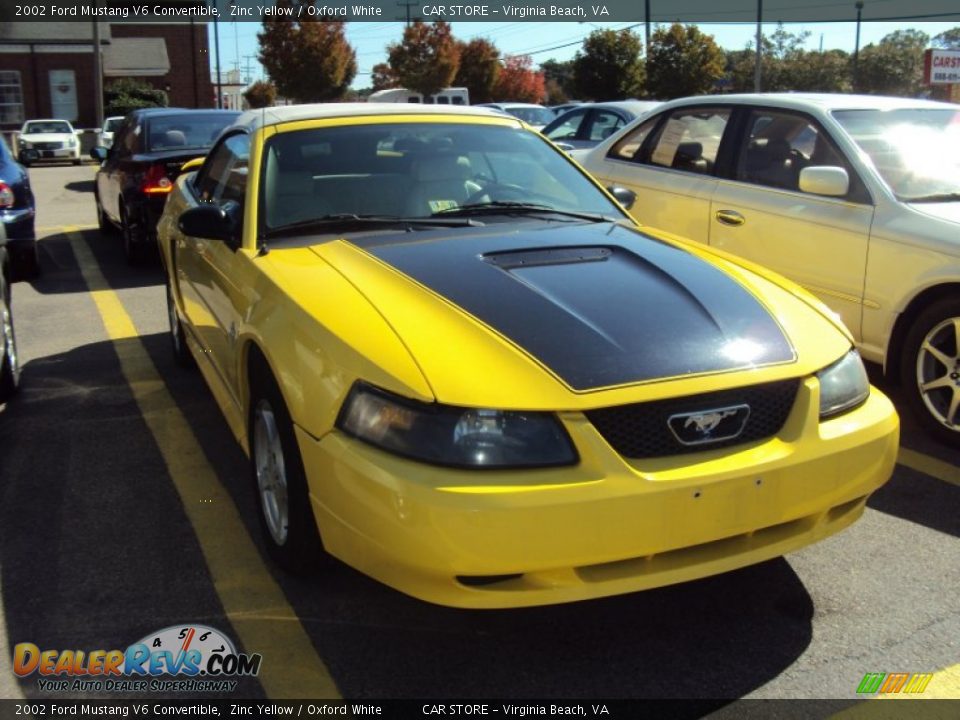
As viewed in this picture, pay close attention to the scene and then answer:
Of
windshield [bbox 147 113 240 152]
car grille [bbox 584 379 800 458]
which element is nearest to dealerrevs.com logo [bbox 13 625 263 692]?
car grille [bbox 584 379 800 458]

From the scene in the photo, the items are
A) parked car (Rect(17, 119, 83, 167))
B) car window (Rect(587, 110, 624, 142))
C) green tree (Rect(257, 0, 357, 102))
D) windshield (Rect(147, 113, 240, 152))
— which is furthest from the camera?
green tree (Rect(257, 0, 357, 102))

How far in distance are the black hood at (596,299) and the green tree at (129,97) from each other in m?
42.6

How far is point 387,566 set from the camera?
2611mm

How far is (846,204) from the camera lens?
5094 mm

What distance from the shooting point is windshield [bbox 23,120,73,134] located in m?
31.5

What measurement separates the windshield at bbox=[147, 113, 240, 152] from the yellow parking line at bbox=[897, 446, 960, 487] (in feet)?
24.3

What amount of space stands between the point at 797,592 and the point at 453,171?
215 centimetres

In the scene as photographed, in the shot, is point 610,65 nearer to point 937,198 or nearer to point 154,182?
point 154,182

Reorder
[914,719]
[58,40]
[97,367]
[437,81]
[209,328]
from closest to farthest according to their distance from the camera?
[914,719] < [209,328] < [97,367] < [58,40] < [437,81]

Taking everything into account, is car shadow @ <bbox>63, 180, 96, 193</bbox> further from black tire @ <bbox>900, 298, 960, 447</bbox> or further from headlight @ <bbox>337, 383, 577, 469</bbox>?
headlight @ <bbox>337, 383, 577, 469</bbox>

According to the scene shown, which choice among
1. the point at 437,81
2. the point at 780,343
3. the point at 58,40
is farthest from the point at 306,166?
the point at 437,81

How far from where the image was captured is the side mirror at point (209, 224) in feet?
12.2

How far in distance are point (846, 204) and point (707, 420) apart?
2932mm

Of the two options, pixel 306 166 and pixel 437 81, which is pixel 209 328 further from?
pixel 437 81
